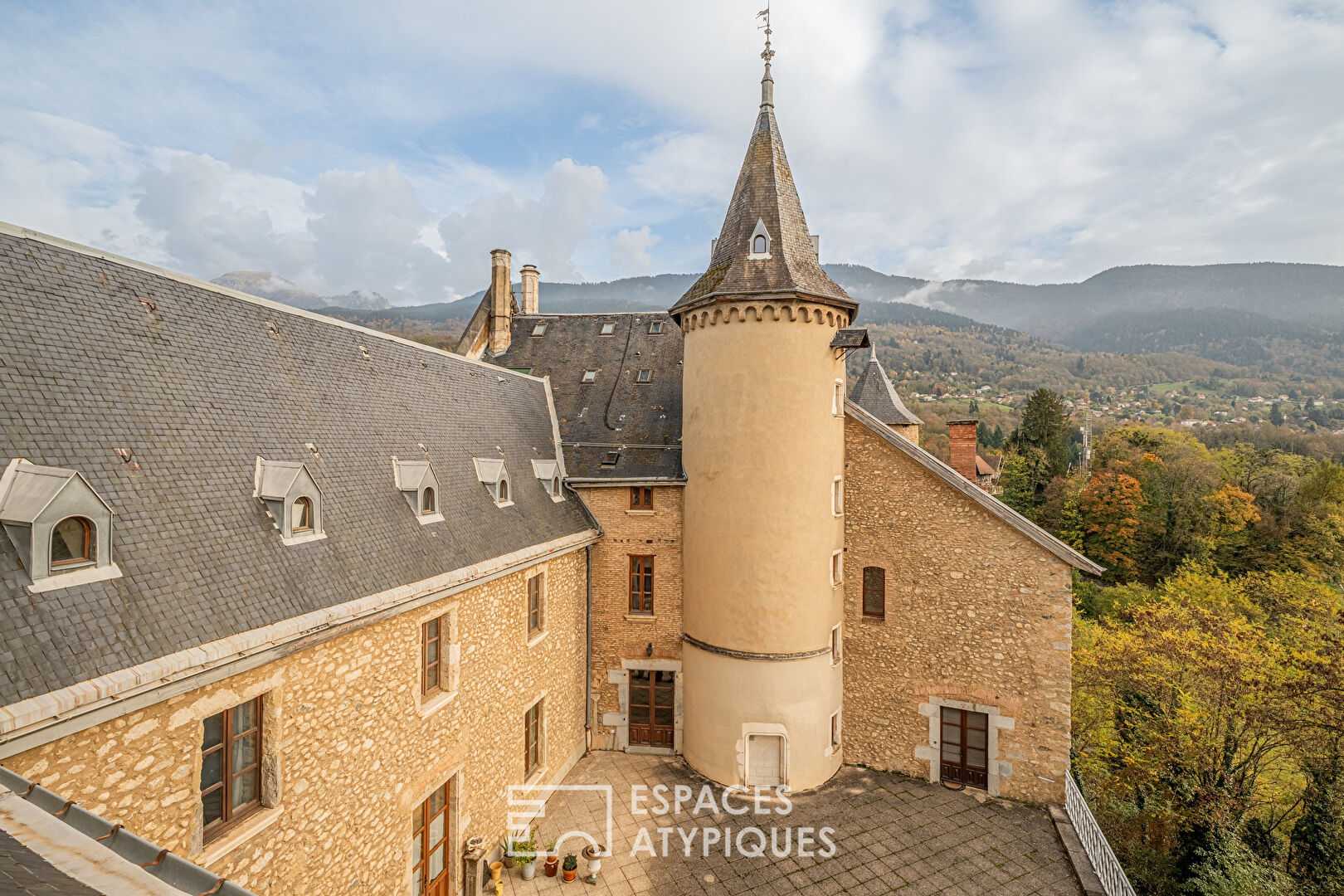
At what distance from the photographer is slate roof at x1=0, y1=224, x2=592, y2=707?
5691 millimetres

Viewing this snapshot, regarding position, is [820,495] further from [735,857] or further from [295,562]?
[295,562]

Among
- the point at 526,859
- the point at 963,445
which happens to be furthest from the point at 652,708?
the point at 963,445

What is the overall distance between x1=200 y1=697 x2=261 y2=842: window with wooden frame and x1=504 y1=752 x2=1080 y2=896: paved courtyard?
250 inches

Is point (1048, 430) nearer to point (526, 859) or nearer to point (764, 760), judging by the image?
point (764, 760)

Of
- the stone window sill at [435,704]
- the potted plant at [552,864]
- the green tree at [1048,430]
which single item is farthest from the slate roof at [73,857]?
the green tree at [1048,430]

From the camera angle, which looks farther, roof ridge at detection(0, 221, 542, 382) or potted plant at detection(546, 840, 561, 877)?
potted plant at detection(546, 840, 561, 877)

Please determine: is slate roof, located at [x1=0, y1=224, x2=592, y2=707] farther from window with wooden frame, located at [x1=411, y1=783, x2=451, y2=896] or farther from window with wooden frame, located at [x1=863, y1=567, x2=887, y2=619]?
window with wooden frame, located at [x1=863, y1=567, x2=887, y2=619]

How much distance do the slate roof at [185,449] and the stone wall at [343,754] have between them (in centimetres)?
72

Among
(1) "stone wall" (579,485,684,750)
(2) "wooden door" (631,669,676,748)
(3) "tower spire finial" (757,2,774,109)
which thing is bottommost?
(2) "wooden door" (631,669,676,748)

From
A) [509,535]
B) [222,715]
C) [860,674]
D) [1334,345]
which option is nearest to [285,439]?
[222,715]

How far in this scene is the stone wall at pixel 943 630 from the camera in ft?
46.5

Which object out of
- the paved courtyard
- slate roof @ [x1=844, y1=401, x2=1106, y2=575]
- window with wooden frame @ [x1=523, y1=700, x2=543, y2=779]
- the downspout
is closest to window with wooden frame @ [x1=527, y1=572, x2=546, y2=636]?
window with wooden frame @ [x1=523, y1=700, x2=543, y2=779]

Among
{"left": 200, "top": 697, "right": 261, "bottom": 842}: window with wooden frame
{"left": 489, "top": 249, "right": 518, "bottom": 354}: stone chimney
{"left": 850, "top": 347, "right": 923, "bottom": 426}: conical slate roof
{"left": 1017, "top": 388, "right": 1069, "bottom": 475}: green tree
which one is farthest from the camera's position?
{"left": 1017, "top": 388, "right": 1069, "bottom": 475}: green tree

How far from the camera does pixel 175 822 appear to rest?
5914 millimetres
